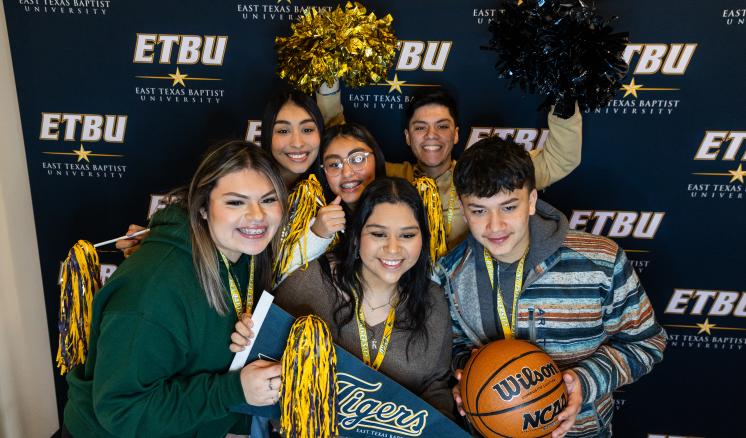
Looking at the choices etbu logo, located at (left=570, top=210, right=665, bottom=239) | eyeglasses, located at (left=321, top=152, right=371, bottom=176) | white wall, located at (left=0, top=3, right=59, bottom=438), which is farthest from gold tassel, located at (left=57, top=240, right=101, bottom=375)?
etbu logo, located at (left=570, top=210, right=665, bottom=239)

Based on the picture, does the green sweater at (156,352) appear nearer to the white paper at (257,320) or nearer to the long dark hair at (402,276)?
the white paper at (257,320)

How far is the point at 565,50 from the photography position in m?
1.95

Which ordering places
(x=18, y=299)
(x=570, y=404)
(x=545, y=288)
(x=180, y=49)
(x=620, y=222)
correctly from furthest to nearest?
1. (x=18, y=299)
2. (x=620, y=222)
3. (x=180, y=49)
4. (x=545, y=288)
5. (x=570, y=404)

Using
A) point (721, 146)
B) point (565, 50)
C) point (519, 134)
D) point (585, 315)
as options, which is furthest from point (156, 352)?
point (721, 146)

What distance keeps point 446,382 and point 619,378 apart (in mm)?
616

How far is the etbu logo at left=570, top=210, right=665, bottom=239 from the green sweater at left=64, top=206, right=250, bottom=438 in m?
1.93

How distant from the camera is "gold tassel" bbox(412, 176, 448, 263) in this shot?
2158 mm

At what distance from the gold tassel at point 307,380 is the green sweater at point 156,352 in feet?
0.52

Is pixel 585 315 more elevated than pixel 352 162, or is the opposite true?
pixel 352 162

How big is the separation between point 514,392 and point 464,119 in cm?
149

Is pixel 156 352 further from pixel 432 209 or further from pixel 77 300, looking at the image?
pixel 432 209

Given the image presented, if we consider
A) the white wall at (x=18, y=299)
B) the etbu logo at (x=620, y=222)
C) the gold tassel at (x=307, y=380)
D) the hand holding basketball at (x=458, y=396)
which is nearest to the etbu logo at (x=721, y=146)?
the etbu logo at (x=620, y=222)

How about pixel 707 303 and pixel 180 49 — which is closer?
pixel 180 49

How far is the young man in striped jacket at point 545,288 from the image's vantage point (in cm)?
192
